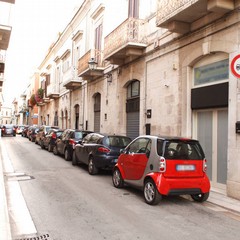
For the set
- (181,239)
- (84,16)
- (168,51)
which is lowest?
(181,239)

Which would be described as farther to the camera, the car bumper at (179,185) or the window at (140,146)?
the window at (140,146)

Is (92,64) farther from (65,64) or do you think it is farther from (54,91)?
(54,91)

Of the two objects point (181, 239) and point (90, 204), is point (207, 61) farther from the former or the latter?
point (181, 239)

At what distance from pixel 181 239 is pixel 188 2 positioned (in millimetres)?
6698

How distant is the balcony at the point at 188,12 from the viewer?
8.30 metres

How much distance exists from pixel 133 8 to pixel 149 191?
34.6 ft

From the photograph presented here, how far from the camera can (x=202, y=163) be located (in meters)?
7.16

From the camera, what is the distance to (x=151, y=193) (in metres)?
6.96

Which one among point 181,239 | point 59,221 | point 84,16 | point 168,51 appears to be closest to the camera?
point 181,239

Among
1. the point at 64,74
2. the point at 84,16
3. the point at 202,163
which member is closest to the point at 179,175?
the point at 202,163

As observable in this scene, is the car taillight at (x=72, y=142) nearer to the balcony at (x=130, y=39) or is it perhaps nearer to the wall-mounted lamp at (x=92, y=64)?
the balcony at (x=130, y=39)

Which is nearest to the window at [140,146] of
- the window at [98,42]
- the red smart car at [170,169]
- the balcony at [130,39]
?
the red smart car at [170,169]

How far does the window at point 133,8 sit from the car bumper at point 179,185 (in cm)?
972

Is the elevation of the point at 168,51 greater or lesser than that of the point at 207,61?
greater
